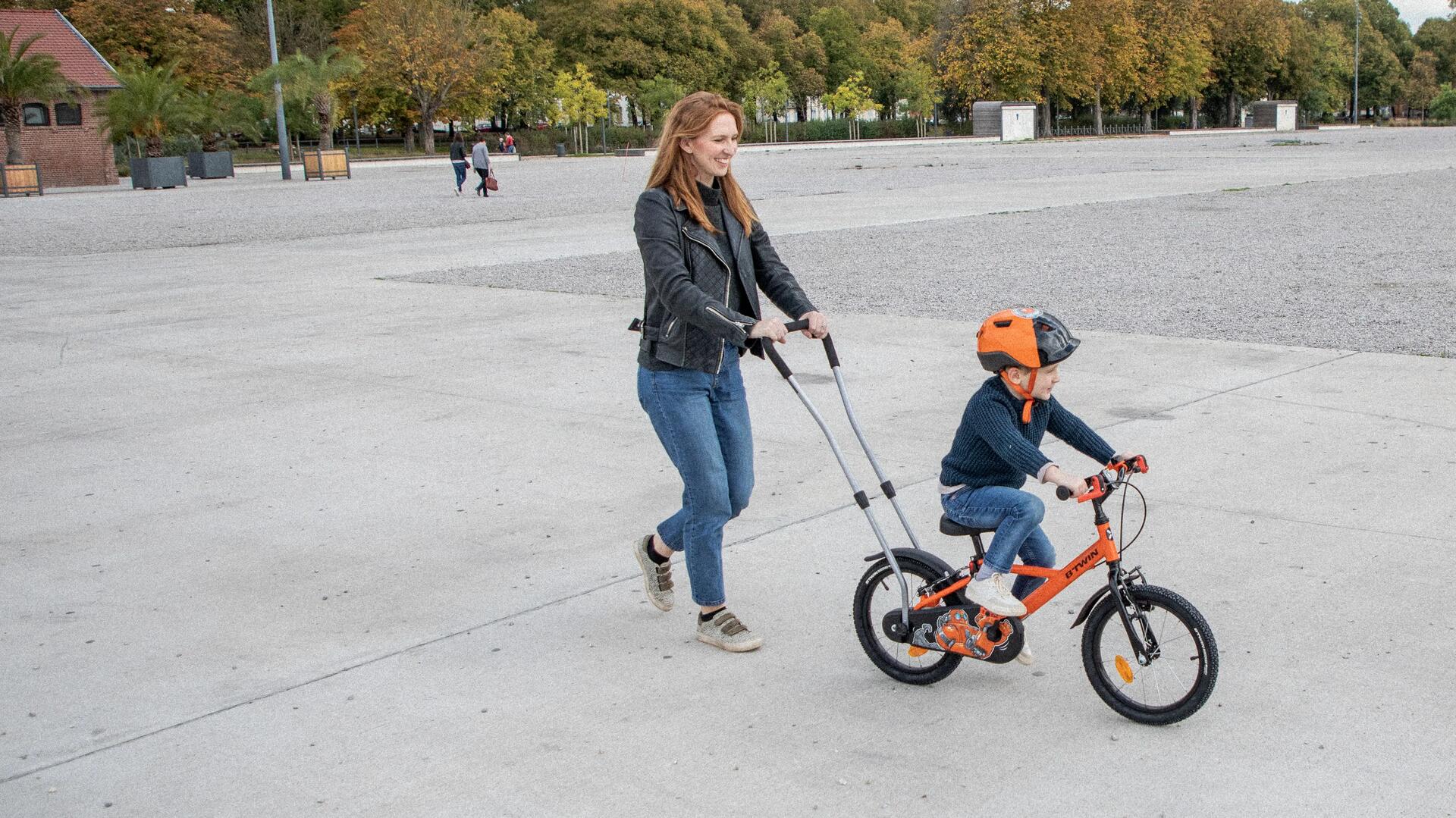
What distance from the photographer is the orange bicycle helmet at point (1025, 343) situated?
145 inches

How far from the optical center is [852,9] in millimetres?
103062

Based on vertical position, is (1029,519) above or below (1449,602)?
above

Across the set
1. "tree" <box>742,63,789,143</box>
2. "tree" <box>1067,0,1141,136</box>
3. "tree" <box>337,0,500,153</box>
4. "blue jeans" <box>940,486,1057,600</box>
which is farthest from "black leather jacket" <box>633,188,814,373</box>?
"tree" <box>1067,0,1141,136</box>

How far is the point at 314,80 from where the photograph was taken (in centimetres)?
5141

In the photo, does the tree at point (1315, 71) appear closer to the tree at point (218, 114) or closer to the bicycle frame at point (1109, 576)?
the tree at point (218, 114)

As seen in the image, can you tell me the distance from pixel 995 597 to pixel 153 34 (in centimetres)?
6564

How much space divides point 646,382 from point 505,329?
6831 mm

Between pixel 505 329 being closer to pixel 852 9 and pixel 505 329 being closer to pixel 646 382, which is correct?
pixel 646 382

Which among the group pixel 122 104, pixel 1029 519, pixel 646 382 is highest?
pixel 122 104

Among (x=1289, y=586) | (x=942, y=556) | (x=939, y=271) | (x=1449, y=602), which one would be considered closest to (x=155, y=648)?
(x=942, y=556)

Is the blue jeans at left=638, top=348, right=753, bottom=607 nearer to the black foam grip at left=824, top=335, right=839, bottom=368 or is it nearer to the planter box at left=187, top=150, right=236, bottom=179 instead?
the black foam grip at left=824, top=335, right=839, bottom=368

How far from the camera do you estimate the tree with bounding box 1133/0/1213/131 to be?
87.7 metres

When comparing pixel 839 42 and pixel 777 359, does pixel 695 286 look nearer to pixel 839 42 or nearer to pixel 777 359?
pixel 777 359

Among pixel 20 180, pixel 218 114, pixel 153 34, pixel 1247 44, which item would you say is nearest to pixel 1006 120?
pixel 1247 44
